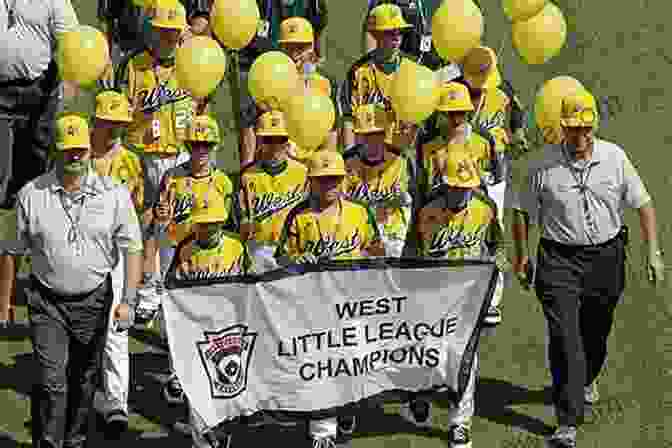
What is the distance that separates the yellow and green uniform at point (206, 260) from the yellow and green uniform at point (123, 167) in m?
1.08

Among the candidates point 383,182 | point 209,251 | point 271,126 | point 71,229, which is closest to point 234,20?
point 271,126

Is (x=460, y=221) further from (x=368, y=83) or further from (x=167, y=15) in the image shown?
(x=167, y=15)

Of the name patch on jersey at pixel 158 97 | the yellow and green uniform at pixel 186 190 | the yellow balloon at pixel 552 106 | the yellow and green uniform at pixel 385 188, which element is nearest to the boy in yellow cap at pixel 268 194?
the yellow and green uniform at pixel 186 190

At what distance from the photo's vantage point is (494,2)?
69.2 feet

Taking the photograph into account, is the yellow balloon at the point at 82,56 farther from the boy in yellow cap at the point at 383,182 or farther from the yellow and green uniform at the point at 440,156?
the yellow and green uniform at the point at 440,156

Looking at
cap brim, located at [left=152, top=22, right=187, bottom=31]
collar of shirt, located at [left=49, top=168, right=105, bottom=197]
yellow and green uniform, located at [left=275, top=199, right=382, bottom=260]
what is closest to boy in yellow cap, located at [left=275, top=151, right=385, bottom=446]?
yellow and green uniform, located at [left=275, top=199, right=382, bottom=260]

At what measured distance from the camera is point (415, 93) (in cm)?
1392

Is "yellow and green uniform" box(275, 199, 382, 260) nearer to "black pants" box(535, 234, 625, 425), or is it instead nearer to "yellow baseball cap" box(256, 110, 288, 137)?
"yellow baseball cap" box(256, 110, 288, 137)

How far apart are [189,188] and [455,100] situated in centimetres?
211

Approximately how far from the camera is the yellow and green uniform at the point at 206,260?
1291 cm

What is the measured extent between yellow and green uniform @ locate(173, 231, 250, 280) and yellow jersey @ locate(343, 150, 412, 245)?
4.08 ft

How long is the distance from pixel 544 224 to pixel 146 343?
3568 mm

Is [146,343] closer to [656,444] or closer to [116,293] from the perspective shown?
[116,293]

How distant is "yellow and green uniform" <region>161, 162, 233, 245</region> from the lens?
13.5m
